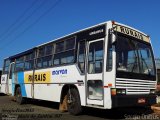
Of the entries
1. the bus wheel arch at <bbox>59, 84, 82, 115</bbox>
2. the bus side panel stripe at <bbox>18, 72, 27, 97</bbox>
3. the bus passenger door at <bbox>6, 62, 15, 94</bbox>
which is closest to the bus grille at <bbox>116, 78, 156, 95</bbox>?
the bus wheel arch at <bbox>59, 84, 82, 115</bbox>

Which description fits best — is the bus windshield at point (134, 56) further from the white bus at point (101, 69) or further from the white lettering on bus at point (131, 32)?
the white lettering on bus at point (131, 32)

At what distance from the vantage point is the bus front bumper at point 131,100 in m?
9.64

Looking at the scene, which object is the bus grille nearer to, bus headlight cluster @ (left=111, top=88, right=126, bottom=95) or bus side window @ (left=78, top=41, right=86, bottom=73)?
bus headlight cluster @ (left=111, top=88, right=126, bottom=95)

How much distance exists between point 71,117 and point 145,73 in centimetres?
312

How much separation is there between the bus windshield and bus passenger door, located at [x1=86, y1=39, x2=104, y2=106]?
0.64 metres

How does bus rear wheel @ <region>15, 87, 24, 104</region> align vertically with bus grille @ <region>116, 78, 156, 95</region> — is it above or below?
below

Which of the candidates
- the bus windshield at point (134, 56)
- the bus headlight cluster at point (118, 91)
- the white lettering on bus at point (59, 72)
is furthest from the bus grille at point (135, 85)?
the white lettering on bus at point (59, 72)

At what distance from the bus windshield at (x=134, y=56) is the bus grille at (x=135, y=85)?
1.07 ft

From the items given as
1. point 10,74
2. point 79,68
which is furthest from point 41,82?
point 10,74

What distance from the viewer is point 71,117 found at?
1112 centimetres

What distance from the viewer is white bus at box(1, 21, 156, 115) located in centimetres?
990

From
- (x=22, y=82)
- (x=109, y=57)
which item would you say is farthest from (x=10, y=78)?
(x=109, y=57)

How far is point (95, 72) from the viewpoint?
10492 millimetres

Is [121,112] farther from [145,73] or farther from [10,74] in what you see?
[10,74]
